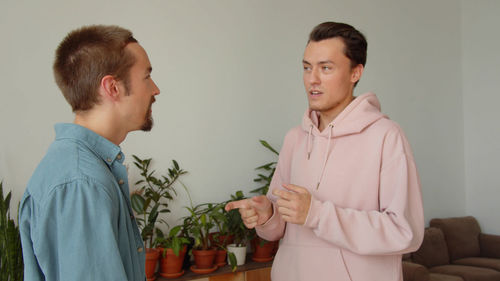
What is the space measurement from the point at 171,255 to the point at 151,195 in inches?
17.9

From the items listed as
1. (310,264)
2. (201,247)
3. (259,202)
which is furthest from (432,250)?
(259,202)

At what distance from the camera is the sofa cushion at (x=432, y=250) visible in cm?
421

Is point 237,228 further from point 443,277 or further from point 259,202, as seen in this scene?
point 443,277

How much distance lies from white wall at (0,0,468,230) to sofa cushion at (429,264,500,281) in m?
0.90

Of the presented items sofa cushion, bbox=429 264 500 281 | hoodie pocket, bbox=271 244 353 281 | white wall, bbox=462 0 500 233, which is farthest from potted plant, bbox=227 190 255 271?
white wall, bbox=462 0 500 233

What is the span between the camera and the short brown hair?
113 centimetres

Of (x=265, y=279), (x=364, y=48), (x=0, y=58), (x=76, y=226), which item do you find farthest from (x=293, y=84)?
(x=76, y=226)

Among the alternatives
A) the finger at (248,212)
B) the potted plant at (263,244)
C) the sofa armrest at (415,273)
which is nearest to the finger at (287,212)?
the finger at (248,212)

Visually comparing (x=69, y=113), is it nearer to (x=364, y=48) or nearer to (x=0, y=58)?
(x=0, y=58)

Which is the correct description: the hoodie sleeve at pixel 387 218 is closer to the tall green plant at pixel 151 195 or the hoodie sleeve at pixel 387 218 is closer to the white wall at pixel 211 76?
the tall green plant at pixel 151 195

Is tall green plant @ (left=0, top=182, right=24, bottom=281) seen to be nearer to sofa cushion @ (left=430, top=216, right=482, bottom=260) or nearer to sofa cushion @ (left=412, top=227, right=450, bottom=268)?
sofa cushion @ (left=412, top=227, right=450, bottom=268)

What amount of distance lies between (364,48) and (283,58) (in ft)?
6.46

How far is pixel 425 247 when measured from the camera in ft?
13.9

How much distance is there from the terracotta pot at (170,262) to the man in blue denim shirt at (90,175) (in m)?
1.61
